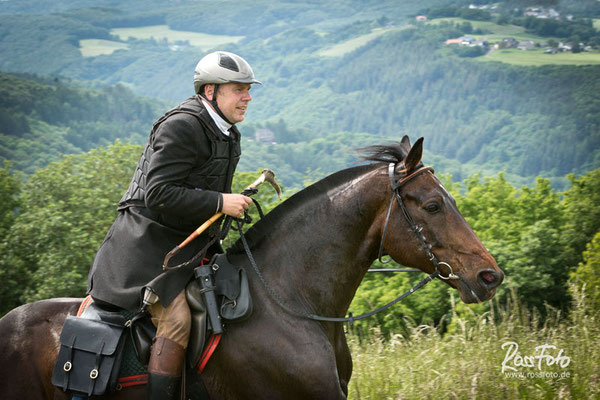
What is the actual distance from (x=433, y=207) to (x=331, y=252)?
2.64ft

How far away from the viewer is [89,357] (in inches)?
156

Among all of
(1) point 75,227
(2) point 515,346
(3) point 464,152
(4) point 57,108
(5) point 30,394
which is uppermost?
(5) point 30,394

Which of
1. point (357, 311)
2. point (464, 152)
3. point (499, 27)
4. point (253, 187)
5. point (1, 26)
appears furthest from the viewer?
point (1, 26)

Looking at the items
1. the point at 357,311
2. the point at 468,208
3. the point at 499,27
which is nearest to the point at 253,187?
the point at 357,311

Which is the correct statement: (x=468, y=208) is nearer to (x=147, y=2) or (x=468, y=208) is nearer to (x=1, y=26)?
(x=1, y=26)

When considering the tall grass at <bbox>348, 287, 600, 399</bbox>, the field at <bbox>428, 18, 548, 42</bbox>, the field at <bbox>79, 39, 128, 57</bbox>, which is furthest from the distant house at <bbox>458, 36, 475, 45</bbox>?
the tall grass at <bbox>348, 287, 600, 399</bbox>

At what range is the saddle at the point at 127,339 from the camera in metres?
3.92

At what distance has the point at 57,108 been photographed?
286 ft

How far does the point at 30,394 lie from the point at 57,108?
301 ft

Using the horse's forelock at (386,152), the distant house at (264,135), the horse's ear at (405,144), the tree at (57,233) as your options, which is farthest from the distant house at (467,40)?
the horse's forelock at (386,152)

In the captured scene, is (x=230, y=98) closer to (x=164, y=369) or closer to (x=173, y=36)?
(x=164, y=369)

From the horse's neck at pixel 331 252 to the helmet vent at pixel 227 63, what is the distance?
1.20m

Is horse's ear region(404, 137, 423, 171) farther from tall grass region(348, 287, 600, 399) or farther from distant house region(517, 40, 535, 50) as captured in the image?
distant house region(517, 40, 535, 50)

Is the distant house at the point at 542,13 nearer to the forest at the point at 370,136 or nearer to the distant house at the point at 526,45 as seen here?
the forest at the point at 370,136
